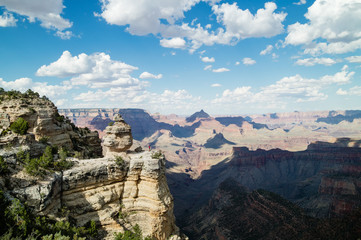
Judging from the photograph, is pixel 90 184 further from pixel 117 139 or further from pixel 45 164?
pixel 117 139

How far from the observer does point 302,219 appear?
51312 mm

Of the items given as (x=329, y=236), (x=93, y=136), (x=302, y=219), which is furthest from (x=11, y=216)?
(x=302, y=219)

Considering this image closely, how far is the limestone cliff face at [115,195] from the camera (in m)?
18.9

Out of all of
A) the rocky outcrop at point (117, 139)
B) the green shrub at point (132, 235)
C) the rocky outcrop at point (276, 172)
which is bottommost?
the rocky outcrop at point (276, 172)

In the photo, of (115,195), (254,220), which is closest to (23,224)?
(115,195)

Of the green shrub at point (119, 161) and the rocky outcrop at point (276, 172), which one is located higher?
the green shrub at point (119, 161)

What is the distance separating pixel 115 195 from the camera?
832 inches

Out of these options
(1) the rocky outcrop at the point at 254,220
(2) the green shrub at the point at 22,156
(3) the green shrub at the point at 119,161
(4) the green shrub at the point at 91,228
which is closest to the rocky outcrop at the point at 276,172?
(1) the rocky outcrop at the point at 254,220

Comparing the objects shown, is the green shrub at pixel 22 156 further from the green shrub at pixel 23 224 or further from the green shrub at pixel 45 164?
the green shrub at pixel 23 224

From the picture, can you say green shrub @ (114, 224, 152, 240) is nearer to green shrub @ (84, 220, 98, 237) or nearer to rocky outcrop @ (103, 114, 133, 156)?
green shrub @ (84, 220, 98, 237)

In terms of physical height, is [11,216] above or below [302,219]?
above

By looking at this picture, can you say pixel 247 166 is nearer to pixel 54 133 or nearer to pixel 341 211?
pixel 341 211

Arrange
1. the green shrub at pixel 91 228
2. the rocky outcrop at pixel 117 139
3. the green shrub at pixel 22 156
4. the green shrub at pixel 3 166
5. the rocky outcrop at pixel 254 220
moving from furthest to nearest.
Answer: the rocky outcrop at pixel 254 220
the rocky outcrop at pixel 117 139
the green shrub at pixel 91 228
the green shrub at pixel 22 156
the green shrub at pixel 3 166

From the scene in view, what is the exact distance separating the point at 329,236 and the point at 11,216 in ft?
153
